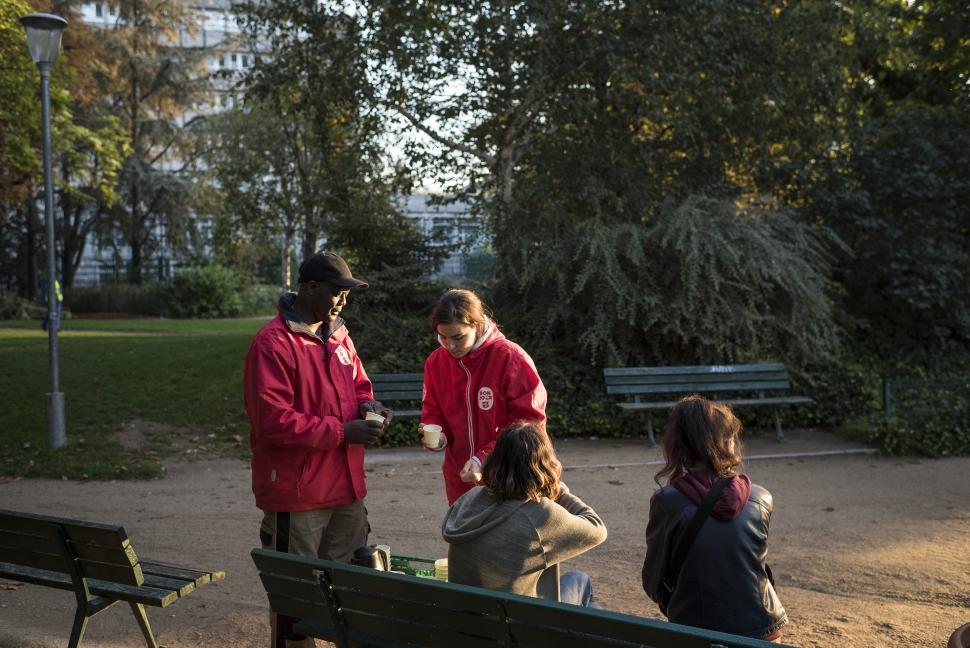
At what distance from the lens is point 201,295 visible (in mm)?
27797

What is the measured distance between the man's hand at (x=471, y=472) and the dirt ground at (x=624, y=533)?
1525 millimetres

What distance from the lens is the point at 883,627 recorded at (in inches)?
194

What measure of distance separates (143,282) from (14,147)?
15001mm

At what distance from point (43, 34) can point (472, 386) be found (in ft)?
26.0

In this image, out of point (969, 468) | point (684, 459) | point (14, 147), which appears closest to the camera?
point (684, 459)

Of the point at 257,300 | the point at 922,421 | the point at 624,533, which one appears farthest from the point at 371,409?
the point at 257,300

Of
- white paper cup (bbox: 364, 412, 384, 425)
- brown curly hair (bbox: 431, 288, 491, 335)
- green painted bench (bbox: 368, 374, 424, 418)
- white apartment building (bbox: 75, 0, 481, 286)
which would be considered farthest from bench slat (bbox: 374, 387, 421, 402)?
white paper cup (bbox: 364, 412, 384, 425)

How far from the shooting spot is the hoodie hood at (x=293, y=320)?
3.96 meters

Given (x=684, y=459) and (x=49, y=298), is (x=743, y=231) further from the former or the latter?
(x=684, y=459)

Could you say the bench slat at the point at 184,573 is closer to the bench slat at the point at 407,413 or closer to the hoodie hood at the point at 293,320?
the hoodie hood at the point at 293,320

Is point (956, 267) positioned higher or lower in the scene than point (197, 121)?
lower

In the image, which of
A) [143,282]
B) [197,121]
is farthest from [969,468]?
[197,121]

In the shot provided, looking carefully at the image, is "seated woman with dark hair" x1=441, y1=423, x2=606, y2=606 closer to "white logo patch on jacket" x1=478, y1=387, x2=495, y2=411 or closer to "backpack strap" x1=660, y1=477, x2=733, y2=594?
"backpack strap" x1=660, y1=477, x2=733, y2=594

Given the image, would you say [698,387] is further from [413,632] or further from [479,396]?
[413,632]
